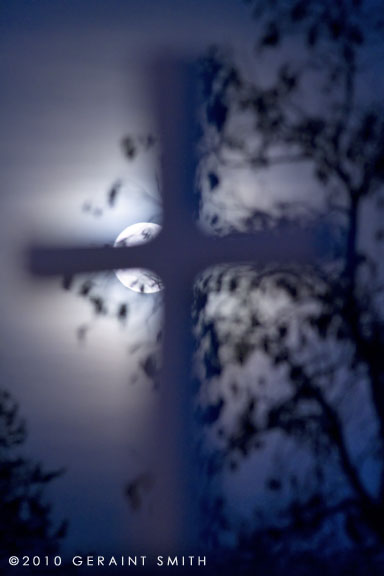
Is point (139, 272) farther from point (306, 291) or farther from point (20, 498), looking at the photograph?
point (20, 498)

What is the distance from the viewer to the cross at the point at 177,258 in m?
2.00

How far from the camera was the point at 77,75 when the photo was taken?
6.88 ft

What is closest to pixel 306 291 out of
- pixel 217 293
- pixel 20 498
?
pixel 217 293

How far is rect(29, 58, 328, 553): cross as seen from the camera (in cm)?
200

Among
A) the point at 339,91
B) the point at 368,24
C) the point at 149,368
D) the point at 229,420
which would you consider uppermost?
the point at 368,24

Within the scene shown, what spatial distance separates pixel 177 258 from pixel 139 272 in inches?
4.6

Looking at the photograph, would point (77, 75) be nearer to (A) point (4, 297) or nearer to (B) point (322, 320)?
(A) point (4, 297)

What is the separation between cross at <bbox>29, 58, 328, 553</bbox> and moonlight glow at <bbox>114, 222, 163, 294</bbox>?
20 millimetres

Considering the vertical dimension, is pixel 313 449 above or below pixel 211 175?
below

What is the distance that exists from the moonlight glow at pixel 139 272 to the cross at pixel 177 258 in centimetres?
2

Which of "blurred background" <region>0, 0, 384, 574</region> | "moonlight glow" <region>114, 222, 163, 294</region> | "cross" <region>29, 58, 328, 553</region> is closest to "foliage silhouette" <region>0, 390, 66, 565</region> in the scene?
"blurred background" <region>0, 0, 384, 574</region>

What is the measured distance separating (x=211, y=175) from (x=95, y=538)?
1104 millimetres

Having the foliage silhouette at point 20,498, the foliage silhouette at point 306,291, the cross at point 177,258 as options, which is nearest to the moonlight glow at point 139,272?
the cross at point 177,258

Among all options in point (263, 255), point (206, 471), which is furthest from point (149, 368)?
point (263, 255)
